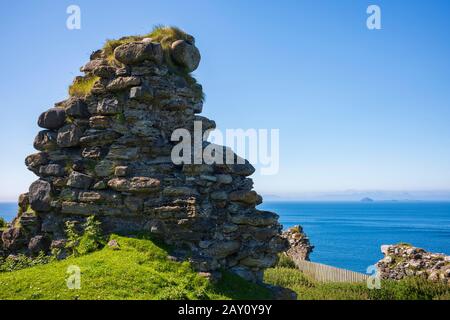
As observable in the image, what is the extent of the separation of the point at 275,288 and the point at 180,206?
3.38 m

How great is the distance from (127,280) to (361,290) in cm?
1367

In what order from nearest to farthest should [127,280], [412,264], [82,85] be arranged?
[127,280] < [82,85] < [412,264]

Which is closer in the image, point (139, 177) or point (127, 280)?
point (127, 280)

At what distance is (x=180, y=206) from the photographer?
9914mm

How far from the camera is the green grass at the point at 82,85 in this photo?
36.7ft

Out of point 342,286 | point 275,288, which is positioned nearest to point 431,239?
point 342,286

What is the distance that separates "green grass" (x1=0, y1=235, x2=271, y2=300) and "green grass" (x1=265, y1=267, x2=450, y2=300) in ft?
28.7

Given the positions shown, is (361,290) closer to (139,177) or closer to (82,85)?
(139,177)

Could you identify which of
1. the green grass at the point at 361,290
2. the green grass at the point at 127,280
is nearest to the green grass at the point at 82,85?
the green grass at the point at 127,280

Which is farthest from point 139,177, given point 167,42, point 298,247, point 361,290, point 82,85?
point 298,247

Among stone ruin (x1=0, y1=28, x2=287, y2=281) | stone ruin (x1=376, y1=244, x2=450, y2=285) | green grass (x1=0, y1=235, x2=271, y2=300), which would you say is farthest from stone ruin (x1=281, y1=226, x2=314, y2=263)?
green grass (x1=0, y1=235, x2=271, y2=300)

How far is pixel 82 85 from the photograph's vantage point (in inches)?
450

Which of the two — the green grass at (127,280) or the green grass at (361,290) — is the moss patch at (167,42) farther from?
the green grass at (361,290)
